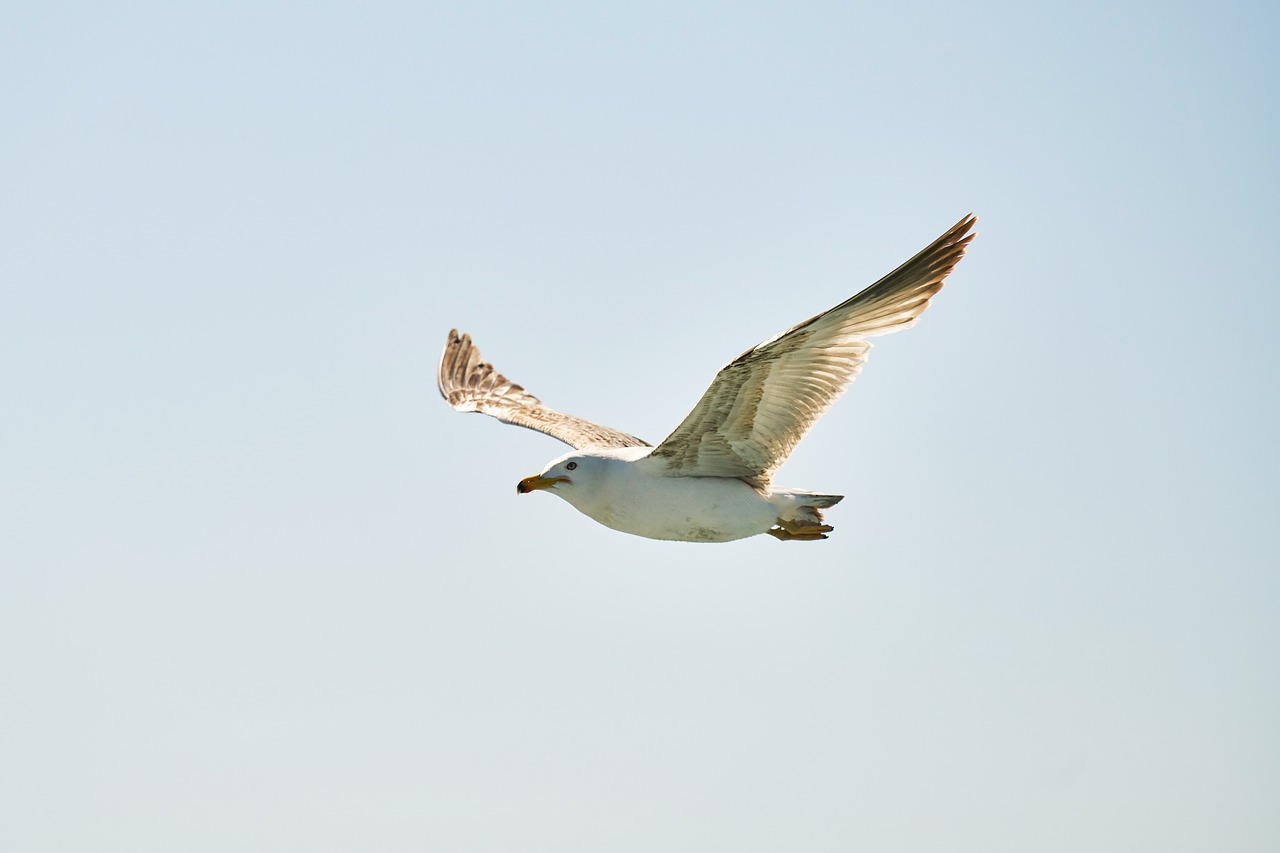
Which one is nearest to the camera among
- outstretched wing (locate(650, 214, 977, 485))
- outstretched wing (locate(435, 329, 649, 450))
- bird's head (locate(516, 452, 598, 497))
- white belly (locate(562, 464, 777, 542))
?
outstretched wing (locate(650, 214, 977, 485))

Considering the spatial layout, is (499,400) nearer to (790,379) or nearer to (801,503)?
(801,503)

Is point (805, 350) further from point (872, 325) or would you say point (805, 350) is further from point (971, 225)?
point (971, 225)

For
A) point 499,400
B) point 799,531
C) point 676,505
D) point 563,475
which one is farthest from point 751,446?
point 499,400

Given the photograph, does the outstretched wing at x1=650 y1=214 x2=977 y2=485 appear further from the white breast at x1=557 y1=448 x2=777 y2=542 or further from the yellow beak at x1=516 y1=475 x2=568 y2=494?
the yellow beak at x1=516 y1=475 x2=568 y2=494

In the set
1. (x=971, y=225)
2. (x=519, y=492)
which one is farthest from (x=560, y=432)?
(x=971, y=225)

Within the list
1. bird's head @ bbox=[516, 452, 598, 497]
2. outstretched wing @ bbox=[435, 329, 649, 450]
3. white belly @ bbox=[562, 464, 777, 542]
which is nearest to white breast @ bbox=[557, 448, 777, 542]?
white belly @ bbox=[562, 464, 777, 542]
